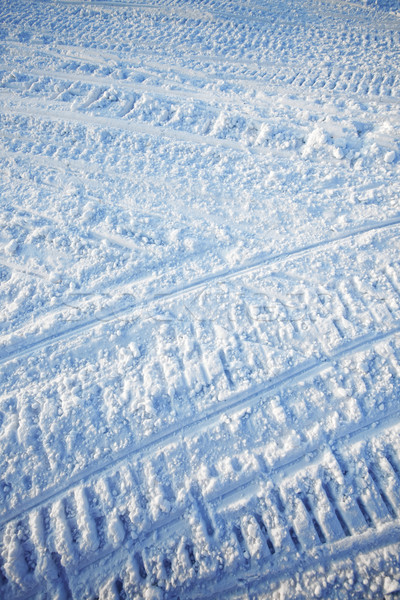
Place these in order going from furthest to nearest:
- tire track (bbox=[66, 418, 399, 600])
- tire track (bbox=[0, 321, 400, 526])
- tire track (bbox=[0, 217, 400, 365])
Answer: tire track (bbox=[0, 217, 400, 365]) → tire track (bbox=[0, 321, 400, 526]) → tire track (bbox=[66, 418, 399, 600])

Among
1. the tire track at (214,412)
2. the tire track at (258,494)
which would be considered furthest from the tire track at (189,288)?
the tire track at (258,494)

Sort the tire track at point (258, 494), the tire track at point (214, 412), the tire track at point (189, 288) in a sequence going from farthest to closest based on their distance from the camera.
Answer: the tire track at point (189, 288) < the tire track at point (214, 412) < the tire track at point (258, 494)

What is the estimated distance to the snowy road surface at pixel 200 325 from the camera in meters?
1.97

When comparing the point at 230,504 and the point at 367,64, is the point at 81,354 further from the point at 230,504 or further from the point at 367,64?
the point at 367,64

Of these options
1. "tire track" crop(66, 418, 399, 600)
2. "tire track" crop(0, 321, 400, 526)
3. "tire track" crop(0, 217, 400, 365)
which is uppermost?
"tire track" crop(0, 217, 400, 365)

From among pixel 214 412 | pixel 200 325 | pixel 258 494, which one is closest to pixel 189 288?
pixel 200 325

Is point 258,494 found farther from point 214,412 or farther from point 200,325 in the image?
point 200,325

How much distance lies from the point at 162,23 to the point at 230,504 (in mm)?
6659

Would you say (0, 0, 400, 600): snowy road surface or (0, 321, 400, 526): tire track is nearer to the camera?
(0, 0, 400, 600): snowy road surface

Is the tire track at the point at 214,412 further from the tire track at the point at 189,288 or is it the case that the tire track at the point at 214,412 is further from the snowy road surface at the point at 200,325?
the tire track at the point at 189,288

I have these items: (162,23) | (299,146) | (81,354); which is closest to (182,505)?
(81,354)

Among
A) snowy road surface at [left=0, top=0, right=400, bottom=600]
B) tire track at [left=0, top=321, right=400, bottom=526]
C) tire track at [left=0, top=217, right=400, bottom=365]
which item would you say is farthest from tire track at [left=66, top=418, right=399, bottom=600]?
tire track at [left=0, top=217, right=400, bottom=365]

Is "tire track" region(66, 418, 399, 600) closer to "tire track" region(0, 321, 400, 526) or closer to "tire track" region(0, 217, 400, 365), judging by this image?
"tire track" region(0, 321, 400, 526)

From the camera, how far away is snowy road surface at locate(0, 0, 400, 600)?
1973 mm
